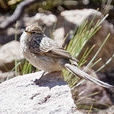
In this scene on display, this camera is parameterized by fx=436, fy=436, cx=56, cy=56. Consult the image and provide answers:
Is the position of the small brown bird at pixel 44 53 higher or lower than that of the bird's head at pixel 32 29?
lower

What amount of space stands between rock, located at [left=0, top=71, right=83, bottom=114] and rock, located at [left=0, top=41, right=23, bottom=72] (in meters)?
2.36

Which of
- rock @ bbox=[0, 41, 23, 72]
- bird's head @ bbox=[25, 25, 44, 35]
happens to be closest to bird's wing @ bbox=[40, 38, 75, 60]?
bird's head @ bbox=[25, 25, 44, 35]

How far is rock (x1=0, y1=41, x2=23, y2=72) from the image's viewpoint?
279 inches

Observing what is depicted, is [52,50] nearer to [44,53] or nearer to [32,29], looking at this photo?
[44,53]

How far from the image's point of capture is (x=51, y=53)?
4449 mm

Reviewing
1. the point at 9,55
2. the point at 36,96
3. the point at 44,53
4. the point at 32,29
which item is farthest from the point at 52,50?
the point at 9,55

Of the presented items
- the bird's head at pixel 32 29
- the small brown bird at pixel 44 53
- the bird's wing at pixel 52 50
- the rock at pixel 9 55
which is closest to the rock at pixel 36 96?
the small brown bird at pixel 44 53

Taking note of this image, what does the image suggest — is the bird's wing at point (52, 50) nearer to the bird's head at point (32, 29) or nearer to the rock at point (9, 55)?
the bird's head at point (32, 29)

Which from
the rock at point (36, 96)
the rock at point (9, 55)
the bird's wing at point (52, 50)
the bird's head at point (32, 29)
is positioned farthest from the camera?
the rock at point (9, 55)

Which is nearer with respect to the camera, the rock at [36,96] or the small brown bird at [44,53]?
the rock at [36,96]

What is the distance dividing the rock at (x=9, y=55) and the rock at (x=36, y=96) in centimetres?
236

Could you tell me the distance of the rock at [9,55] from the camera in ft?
23.2

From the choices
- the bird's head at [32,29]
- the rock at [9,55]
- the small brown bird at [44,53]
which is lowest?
the rock at [9,55]

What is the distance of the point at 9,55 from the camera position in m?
7.30
